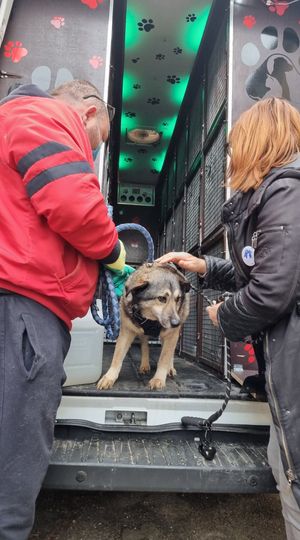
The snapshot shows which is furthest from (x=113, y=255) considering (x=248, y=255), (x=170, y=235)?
(x=170, y=235)

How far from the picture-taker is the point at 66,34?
11.0 feet

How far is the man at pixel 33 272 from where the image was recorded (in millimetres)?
1221

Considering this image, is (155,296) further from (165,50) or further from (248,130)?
(165,50)

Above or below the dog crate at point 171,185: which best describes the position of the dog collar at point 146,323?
below

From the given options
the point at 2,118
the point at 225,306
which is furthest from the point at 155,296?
the point at 2,118

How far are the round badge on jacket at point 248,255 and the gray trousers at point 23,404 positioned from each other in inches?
33.8

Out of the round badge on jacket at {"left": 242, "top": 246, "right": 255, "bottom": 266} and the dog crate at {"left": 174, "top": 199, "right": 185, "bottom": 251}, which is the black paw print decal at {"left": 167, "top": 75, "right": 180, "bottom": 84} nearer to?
the dog crate at {"left": 174, "top": 199, "right": 185, "bottom": 251}

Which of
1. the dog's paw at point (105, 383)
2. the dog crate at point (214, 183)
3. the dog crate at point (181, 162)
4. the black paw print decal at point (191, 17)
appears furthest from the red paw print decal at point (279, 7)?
the dog's paw at point (105, 383)

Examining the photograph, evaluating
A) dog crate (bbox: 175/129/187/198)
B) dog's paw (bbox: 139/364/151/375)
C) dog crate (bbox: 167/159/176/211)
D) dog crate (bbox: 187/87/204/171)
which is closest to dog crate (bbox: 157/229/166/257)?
dog crate (bbox: 167/159/176/211)

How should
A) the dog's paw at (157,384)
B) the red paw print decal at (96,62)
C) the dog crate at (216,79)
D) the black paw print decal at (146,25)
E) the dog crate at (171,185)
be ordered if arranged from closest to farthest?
the dog's paw at (157,384)
the red paw print decal at (96,62)
the dog crate at (216,79)
the black paw print decal at (146,25)
the dog crate at (171,185)

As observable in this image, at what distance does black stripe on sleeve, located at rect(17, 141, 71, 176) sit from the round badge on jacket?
840 millimetres

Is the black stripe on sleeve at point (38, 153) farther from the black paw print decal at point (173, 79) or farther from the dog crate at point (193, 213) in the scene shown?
the black paw print decal at point (173, 79)

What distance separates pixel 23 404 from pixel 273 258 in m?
1.02

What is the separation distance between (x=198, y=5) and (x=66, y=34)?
1960 millimetres
